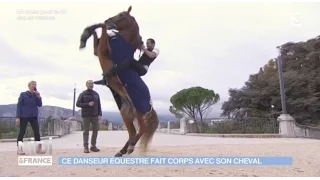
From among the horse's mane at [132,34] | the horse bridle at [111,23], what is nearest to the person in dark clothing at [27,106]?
the horse bridle at [111,23]

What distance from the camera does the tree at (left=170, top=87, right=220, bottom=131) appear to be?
17234 millimetres

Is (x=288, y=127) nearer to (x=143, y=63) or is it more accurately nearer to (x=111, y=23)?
(x=143, y=63)

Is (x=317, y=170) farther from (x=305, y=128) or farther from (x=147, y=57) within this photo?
(x=305, y=128)

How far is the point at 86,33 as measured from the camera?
5.50 metres

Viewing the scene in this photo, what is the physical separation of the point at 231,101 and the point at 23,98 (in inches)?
822

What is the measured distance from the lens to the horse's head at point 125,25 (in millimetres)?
5691

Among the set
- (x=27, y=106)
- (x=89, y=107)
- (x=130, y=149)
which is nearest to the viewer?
(x=130, y=149)

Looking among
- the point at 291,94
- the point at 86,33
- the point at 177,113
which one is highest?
the point at 291,94

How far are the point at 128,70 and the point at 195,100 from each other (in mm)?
12115

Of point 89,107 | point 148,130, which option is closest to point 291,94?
point 89,107

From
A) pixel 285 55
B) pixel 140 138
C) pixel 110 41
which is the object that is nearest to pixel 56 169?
pixel 140 138

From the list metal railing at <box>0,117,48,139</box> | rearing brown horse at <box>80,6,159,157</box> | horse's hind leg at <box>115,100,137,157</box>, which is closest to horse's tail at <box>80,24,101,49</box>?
Answer: rearing brown horse at <box>80,6,159,157</box>

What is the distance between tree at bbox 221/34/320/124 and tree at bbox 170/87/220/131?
3.98 meters

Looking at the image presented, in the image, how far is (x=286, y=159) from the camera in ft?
19.3
